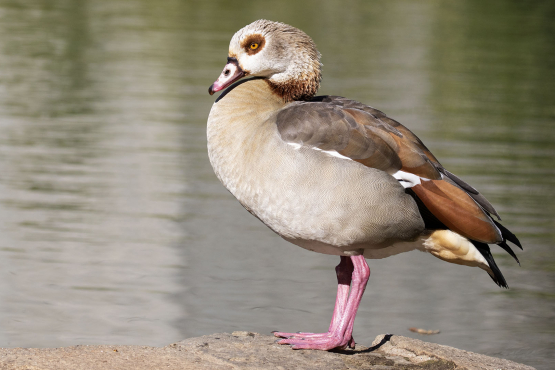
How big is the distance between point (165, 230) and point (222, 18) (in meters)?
23.1

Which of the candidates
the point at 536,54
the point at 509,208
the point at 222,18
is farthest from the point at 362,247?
the point at 222,18

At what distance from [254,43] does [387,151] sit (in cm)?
129

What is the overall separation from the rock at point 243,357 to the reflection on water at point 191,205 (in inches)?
51.3

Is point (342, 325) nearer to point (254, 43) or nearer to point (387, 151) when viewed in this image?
point (387, 151)

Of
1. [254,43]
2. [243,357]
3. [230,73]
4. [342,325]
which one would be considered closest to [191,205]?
[230,73]

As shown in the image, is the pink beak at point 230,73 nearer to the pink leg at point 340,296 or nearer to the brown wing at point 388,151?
the brown wing at point 388,151

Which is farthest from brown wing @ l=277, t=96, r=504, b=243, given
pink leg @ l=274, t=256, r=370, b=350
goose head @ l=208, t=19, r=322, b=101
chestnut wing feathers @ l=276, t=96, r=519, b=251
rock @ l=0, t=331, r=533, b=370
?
rock @ l=0, t=331, r=533, b=370

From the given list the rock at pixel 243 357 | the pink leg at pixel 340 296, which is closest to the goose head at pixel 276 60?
the pink leg at pixel 340 296

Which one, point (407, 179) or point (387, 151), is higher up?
point (387, 151)

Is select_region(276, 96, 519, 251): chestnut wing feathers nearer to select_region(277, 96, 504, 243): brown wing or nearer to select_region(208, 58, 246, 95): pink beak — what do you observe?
select_region(277, 96, 504, 243): brown wing

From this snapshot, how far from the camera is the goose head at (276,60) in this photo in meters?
6.25

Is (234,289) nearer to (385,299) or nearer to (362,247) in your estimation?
(385,299)

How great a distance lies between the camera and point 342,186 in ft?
18.5

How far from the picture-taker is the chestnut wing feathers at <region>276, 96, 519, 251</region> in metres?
5.75
